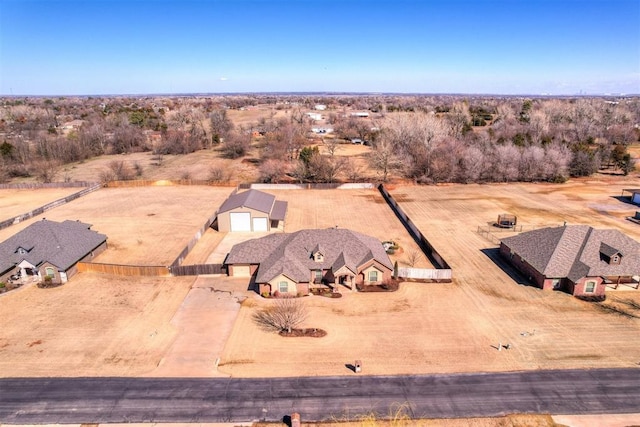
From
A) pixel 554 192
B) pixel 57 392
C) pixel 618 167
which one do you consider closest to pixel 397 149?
pixel 554 192

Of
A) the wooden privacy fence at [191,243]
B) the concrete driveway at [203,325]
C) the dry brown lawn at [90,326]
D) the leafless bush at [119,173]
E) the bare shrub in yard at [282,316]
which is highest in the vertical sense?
the leafless bush at [119,173]

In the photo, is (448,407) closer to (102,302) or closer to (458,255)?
(458,255)

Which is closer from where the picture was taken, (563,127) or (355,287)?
(355,287)

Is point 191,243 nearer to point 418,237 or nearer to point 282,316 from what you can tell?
point 282,316

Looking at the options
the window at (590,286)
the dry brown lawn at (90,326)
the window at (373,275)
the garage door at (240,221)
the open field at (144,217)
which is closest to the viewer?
the dry brown lawn at (90,326)

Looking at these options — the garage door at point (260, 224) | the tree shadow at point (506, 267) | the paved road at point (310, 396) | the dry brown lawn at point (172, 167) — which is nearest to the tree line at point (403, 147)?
the dry brown lawn at point (172, 167)

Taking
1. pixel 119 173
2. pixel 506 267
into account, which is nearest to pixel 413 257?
pixel 506 267

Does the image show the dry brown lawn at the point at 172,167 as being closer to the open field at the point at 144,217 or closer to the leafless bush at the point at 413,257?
the open field at the point at 144,217
